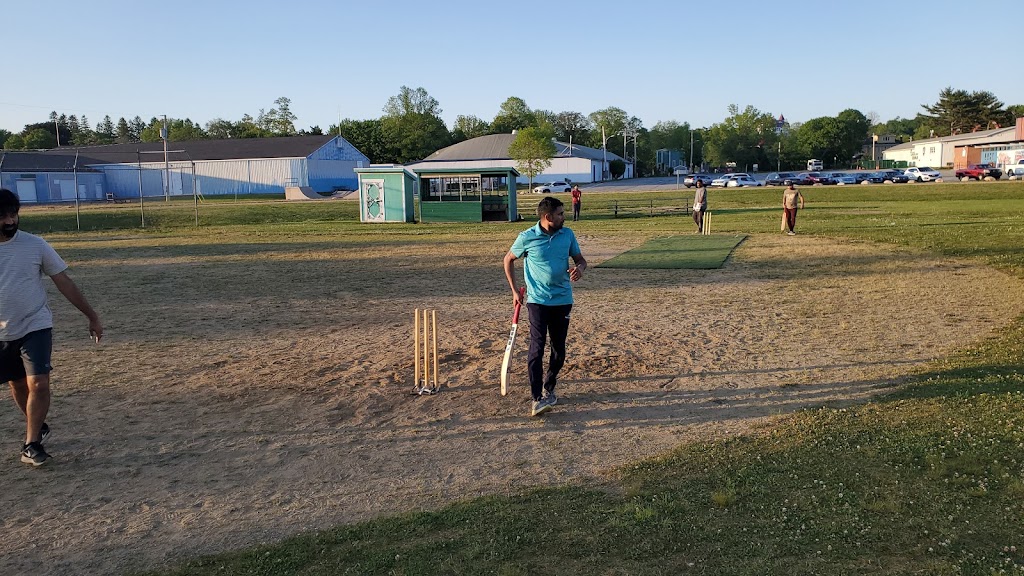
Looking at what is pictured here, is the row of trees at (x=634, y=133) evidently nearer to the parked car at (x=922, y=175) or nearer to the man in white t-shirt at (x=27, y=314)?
the parked car at (x=922, y=175)

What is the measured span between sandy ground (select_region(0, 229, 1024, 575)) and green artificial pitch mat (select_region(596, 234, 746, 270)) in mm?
2009

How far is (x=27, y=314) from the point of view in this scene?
18.5 ft

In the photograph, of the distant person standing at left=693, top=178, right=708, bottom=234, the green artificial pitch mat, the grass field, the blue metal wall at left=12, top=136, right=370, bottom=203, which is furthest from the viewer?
the blue metal wall at left=12, top=136, right=370, bottom=203

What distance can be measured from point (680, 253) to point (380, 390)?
13404 millimetres

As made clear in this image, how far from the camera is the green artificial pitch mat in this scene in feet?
57.4

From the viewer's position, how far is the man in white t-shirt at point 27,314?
18.3 ft

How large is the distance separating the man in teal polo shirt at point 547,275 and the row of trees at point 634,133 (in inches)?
3675

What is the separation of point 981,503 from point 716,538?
1.70m

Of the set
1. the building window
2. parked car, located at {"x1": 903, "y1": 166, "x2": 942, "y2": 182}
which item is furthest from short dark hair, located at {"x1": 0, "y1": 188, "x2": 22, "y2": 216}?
parked car, located at {"x1": 903, "y1": 166, "x2": 942, "y2": 182}

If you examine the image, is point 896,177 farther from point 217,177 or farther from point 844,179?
point 217,177

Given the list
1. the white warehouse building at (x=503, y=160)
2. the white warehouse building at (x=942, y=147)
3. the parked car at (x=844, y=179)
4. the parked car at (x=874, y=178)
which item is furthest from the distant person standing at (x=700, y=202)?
the white warehouse building at (x=942, y=147)

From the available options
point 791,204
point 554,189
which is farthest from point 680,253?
point 554,189

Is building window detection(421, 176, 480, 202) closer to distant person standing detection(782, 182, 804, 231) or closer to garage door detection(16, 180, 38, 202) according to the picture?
distant person standing detection(782, 182, 804, 231)

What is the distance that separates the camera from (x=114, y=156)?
74750mm
